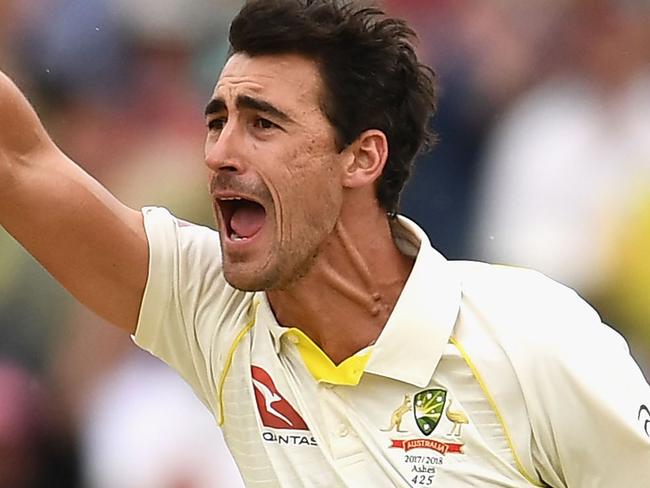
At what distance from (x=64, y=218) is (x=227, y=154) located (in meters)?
0.30

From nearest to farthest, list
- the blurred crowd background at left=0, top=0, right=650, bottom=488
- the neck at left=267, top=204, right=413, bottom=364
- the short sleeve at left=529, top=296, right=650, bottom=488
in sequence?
the short sleeve at left=529, top=296, right=650, bottom=488
the neck at left=267, top=204, right=413, bottom=364
the blurred crowd background at left=0, top=0, right=650, bottom=488

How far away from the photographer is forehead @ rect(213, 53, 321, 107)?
2.32m

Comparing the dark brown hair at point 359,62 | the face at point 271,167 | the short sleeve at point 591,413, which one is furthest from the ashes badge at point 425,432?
the dark brown hair at point 359,62

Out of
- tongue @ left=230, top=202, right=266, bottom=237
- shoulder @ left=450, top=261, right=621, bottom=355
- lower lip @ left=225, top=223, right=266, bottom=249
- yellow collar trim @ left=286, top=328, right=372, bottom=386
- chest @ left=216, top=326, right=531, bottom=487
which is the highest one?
tongue @ left=230, top=202, right=266, bottom=237

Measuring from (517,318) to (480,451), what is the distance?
23 cm

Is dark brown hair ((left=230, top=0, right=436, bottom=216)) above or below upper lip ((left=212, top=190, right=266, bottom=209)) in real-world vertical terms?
above

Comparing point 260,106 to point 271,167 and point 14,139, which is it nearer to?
point 271,167

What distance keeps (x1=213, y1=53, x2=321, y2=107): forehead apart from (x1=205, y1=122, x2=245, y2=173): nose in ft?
0.23

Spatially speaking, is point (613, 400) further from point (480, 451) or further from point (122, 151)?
point (122, 151)

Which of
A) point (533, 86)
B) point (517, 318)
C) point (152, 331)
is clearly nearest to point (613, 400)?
point (517, 318)

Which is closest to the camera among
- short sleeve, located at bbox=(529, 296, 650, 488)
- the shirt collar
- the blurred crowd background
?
short sleeve, located at bbox=(529, 296, 650, 488)

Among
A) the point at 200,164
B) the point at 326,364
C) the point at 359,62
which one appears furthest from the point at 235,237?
the point at 200,164

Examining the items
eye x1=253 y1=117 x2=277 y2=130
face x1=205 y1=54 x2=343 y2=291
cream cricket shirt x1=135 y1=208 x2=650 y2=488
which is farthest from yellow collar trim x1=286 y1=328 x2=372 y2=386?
eye x1=253 y1=117 x2=277 y2=130

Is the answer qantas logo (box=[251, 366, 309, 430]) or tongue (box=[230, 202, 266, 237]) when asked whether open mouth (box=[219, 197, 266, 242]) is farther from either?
qantas logo (box=[251, 366, 309, 430])
